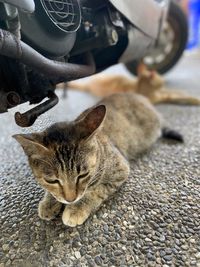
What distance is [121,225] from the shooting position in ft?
3.58

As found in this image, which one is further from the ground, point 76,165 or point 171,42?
point 76,165

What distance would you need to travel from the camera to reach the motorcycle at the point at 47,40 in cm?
92

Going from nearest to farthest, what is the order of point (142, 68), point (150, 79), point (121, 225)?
1. point (121, 225)
2. point (150, 79)
3. point (142, 68)

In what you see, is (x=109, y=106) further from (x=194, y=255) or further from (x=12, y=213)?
(x=194, y=255)

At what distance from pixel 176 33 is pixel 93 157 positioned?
2.09m

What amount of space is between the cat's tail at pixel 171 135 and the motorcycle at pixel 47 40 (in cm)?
64

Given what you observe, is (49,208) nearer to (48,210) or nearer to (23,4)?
(48,210)

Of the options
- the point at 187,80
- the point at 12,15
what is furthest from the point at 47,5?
the point at 187,80

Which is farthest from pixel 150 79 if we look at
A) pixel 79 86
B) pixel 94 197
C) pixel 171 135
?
pixel 94 197

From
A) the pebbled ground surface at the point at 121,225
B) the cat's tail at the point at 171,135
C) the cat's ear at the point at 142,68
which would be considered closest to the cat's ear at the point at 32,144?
the pebbled ground surface at the point at 121,225

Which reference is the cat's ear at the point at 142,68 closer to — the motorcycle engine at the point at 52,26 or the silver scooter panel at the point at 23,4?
the motorcycle engine at the point at 52,26

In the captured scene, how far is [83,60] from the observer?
4.76 feet

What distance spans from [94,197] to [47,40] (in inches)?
22.6

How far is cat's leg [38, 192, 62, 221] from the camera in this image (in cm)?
112
